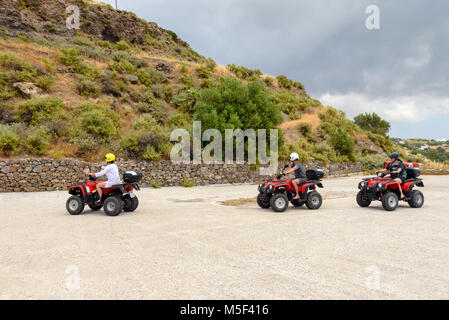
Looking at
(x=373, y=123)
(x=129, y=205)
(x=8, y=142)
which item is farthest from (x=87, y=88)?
(x=373, y=123)

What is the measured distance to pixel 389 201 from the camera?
8750 millimetres

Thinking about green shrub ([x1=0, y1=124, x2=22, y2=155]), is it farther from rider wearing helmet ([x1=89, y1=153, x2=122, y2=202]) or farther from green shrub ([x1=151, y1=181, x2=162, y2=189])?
rider wearing helmet ([x1=89, y1=153, x2=122, y2=202])

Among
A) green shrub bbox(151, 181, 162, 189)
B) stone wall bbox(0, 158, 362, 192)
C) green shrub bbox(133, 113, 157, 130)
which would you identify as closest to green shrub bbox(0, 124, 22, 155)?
stone wall bbox(0, 158, 362, 192)

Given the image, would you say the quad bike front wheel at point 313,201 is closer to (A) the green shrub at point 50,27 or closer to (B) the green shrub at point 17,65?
(B) the green shrub at point 17,65

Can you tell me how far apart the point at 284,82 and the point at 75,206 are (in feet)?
145

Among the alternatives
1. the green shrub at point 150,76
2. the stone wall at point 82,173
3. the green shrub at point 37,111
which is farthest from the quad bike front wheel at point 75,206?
the green shrub at point 150,76

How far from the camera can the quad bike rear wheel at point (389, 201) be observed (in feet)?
28.6

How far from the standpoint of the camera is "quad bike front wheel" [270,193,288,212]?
8.85 meters

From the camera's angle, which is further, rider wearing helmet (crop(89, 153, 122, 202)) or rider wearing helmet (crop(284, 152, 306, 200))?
rider wearing helmet (crop(284, 152, 306, 200))

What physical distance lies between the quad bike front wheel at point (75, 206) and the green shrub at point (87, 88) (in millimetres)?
20088

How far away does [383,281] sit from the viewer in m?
3.48

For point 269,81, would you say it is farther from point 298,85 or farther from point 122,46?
point 122,46

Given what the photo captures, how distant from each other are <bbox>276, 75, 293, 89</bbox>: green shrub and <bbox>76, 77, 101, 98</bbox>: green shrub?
29926mm

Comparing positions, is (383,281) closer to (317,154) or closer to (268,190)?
(268,190)
